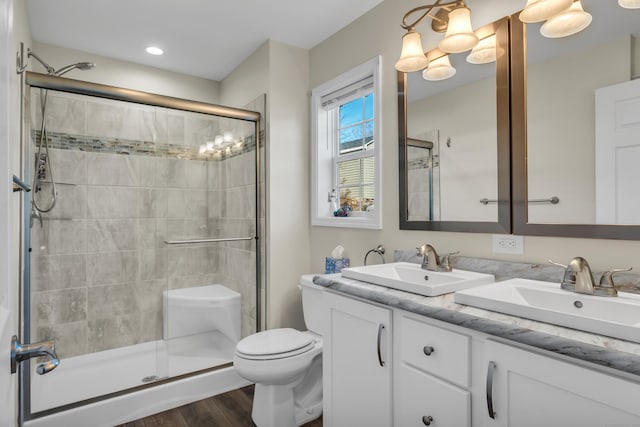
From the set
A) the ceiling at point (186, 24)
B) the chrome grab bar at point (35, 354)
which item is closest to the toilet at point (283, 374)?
the chrome grab bar at point (35, 354)

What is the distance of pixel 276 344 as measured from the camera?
2035 mm

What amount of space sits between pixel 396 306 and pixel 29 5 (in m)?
2.80

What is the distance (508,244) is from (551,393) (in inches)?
30.9

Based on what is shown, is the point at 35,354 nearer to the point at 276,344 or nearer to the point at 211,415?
the point at 276,344

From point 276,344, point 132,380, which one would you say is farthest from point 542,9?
point 132,380

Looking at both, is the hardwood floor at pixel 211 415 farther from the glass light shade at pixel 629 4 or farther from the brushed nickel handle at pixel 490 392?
the glass light shade at pixel 629 4

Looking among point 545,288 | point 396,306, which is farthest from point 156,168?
point 545,288

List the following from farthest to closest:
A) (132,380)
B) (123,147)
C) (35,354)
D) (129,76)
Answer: (129,76), (123,147), (132,380), (35,354)

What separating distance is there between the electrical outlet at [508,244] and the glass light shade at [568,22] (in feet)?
2.69

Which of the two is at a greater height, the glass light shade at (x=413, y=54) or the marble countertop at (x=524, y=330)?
the glass light shade at (x=413, y=54)

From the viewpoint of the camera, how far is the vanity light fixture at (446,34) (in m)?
1.62

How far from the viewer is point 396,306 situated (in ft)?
4.39

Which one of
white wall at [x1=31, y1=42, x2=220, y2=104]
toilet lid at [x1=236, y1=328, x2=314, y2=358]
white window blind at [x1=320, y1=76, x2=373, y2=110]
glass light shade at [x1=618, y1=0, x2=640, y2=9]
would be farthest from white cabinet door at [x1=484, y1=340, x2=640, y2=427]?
white wall at [x1=31, y1=42, x2=220, y2=104]

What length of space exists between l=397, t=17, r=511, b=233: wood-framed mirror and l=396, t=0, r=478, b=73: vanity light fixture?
130mm
